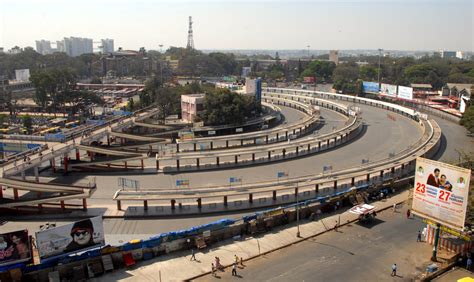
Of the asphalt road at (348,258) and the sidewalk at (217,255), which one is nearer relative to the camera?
the asphalt road at (348,258)

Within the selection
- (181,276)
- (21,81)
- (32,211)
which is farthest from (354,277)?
(21,81)

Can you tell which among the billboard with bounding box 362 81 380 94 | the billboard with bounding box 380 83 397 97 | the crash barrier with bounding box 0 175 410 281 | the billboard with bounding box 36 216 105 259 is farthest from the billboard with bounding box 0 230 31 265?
the billboard with bounding box 362 81 380 94

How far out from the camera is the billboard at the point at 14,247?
19.5 m

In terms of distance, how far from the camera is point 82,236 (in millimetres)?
21188

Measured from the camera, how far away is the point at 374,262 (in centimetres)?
2148

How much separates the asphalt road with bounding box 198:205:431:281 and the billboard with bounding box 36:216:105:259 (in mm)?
A: 6307

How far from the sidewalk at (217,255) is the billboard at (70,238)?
2102 mm

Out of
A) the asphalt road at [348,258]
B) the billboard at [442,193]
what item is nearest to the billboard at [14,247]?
the asphalt road at [348,258]

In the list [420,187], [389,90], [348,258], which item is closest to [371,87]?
[389,90]

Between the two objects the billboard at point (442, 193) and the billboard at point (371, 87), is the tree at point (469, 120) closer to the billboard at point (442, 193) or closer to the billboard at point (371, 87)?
the billboard at point (371, 87)

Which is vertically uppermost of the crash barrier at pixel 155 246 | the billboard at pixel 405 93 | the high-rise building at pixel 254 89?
the high-rise building at pixel 254 89

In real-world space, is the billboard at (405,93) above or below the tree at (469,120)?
above

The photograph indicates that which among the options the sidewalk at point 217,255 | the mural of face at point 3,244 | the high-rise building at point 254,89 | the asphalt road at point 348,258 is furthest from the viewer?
the high-rise building at point 254,89

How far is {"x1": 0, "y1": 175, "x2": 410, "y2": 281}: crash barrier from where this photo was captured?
19.9 metres
